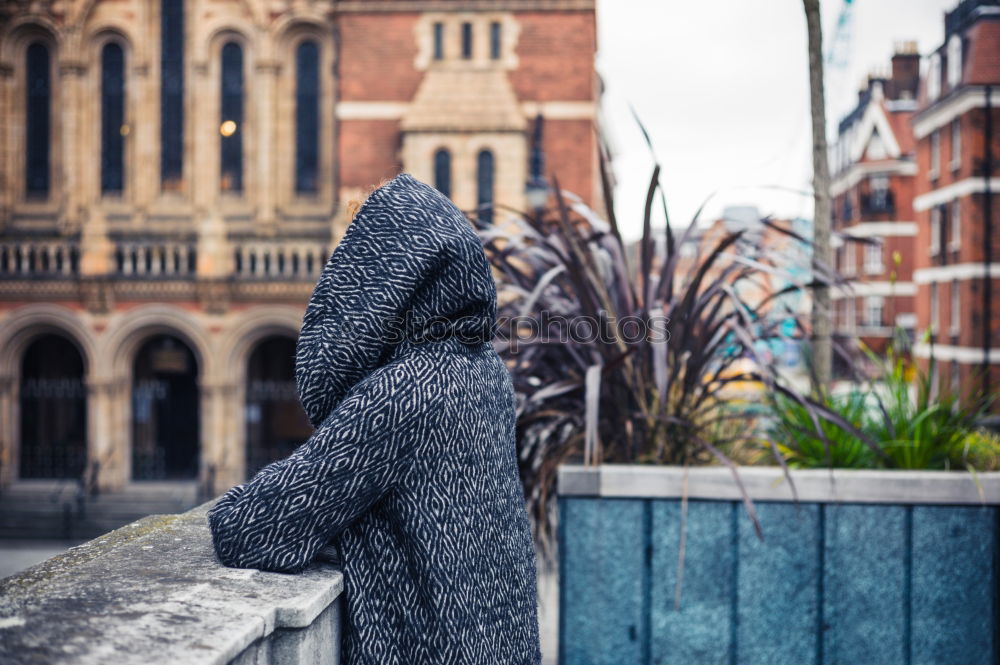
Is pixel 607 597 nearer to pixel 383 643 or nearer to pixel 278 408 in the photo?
pixel 383 643

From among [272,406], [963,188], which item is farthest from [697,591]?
[963,188]

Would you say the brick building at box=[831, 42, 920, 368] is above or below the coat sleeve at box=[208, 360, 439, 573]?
above

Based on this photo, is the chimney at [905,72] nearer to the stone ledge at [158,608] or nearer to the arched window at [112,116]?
the arched window at [112,116]

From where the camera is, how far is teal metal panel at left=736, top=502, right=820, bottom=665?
2.62 metres

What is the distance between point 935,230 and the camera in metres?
23.7

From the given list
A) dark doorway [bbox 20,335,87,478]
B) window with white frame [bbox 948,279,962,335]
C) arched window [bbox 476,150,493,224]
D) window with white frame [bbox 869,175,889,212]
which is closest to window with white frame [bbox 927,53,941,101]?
window with white frame [bbox 948,279,962,335]

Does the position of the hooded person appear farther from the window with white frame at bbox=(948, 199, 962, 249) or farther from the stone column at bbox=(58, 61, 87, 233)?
the window with white frame at bbox=(948, 199, 962, 249)

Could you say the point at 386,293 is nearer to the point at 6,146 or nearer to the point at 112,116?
the point at 112,116

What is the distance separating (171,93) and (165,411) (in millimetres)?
6493

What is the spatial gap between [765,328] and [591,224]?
2.35 feet

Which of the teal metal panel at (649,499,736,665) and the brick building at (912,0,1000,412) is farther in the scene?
the brick building at (912,0,1000,412)

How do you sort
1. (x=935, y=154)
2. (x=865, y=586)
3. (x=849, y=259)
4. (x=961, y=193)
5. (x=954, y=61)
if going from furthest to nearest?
(x=849, y=259)
(x=935, y=154)
(x=954, y=61)
(x=961, y=193)
(x=865, y=586)

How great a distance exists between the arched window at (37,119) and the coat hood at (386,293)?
1959 cm

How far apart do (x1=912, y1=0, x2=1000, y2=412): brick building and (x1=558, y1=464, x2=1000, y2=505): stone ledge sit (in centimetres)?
1899
